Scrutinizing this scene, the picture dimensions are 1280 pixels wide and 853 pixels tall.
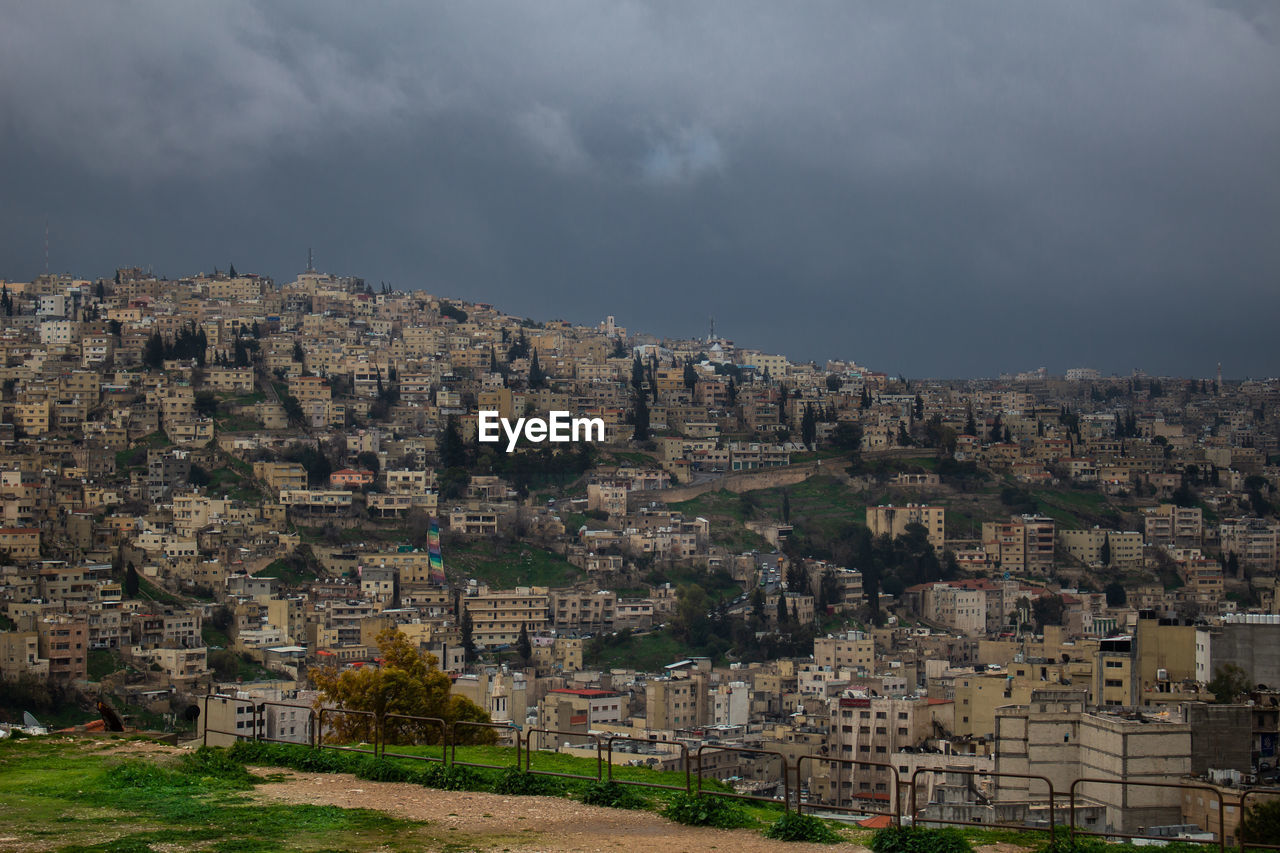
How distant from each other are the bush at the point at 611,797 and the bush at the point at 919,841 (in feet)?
4.83

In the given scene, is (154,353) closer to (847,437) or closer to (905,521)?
(847,437)

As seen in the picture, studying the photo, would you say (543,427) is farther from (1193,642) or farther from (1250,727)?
(1250,727)

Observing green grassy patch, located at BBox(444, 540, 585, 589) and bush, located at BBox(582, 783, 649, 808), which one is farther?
green grassy patch, located at BBox(444, 540, 585, 589)

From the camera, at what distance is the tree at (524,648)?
4409 centimetres

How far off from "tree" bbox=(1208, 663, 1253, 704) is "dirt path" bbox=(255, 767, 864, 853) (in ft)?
43.0

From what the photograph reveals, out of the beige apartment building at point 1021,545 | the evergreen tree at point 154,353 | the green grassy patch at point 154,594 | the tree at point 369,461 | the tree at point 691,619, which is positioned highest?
the evergreen tree at point 154,353

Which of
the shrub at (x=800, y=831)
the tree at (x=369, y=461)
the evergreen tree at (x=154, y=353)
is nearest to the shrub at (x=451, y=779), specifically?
the shrub at (x=800, y=831)

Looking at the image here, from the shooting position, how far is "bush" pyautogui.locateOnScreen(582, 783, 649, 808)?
9.07 m

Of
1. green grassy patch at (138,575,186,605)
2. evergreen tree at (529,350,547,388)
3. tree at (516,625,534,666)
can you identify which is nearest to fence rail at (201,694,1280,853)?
tree at (516,625,534,666)

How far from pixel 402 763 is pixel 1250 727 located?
9.47 metres

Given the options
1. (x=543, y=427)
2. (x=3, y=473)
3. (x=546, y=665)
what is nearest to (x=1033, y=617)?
(x=546, y=665)

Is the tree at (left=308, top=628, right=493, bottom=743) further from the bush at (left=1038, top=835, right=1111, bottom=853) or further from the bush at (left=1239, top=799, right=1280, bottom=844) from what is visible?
the bush at (left=1038, top=835, right=1111, bottom=853)

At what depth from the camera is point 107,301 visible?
80188 millimetres

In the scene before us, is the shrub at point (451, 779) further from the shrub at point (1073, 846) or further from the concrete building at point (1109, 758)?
the concrete building at point (1109, 758)
